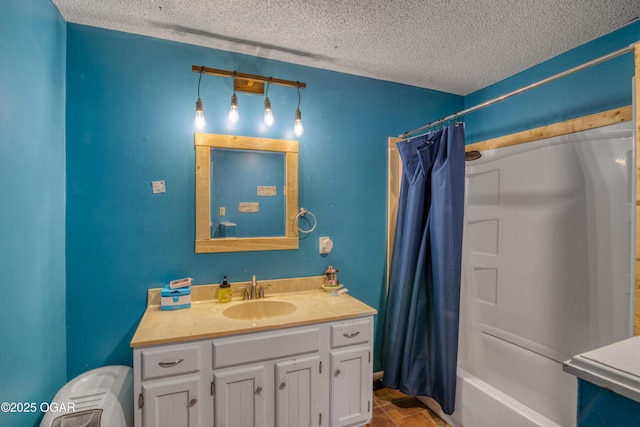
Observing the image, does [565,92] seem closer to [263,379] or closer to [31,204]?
[263,379]

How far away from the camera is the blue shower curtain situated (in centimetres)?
184

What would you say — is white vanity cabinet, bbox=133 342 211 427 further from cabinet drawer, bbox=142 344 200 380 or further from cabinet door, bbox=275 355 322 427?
cabinet door, bbox=275 355 322 427

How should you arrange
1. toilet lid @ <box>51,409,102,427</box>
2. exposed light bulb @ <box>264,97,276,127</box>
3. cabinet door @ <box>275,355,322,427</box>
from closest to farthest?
toilet lid @ <box>51,409,102,427</box> < cabinet door @ <box>275,355,322,427</box> < exposed light bulb @ <box>264,97,276,127</box>

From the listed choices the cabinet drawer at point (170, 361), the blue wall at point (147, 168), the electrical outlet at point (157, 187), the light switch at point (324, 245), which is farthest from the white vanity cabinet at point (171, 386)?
the light switch at point (324, 245)

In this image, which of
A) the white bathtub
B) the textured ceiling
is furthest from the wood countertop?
the textured ceiling

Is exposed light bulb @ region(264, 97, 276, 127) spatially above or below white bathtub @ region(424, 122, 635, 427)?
above

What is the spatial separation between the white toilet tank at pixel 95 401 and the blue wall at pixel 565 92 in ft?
9.82

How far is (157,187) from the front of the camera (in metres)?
1.83

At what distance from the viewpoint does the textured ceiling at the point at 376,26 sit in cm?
154

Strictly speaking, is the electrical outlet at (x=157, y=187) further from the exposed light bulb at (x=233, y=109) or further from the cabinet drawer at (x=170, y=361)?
the cabinet drawer at (x=170, y=361)

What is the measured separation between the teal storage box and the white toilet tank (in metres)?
0.39

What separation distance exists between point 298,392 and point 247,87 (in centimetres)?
183


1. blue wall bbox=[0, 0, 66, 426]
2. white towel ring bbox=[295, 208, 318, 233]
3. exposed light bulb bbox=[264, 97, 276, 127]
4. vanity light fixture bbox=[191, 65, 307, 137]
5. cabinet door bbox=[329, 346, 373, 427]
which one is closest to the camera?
blue wall bbox=[0, 0, 66, 426]

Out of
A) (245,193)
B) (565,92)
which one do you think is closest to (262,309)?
(245,193)
